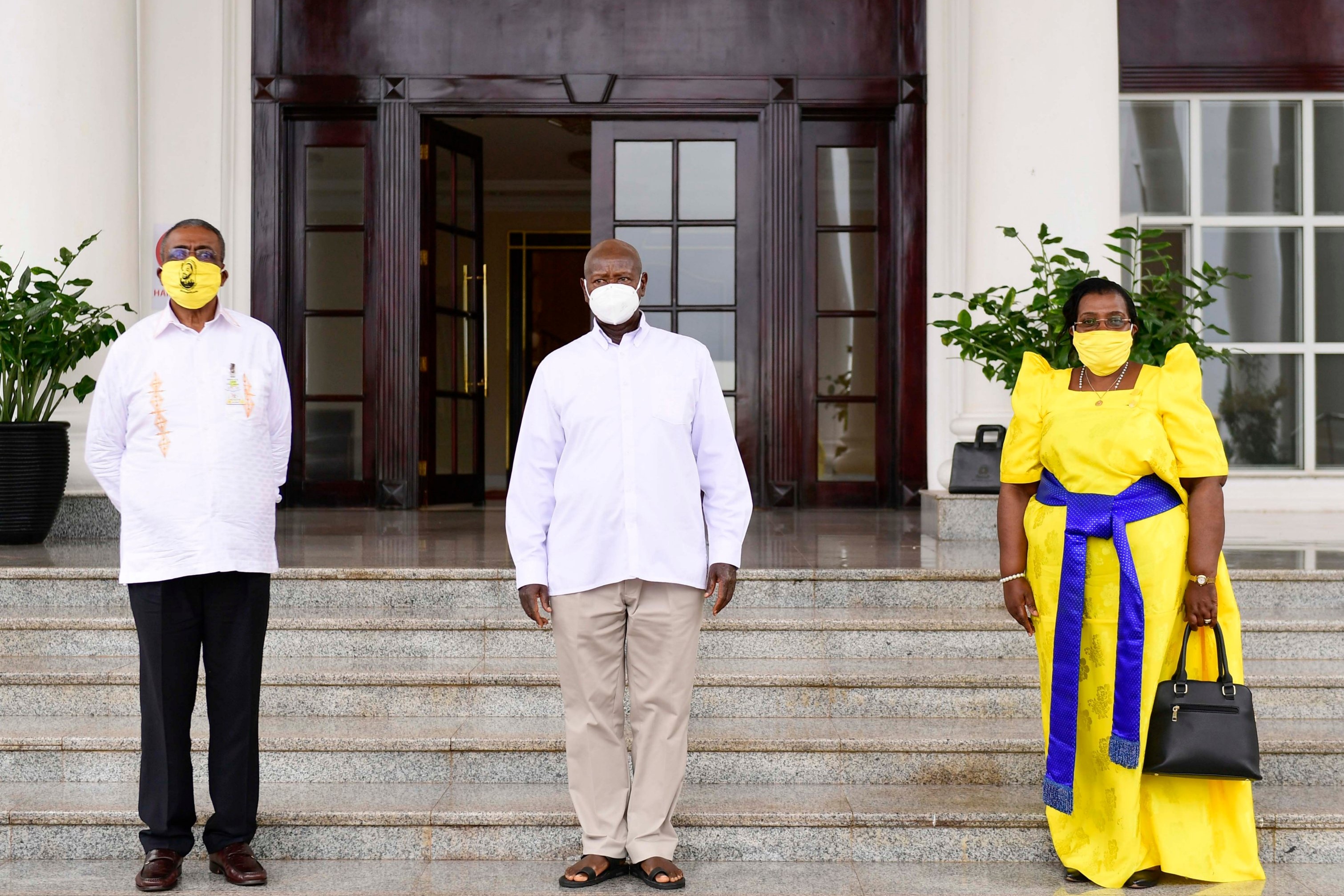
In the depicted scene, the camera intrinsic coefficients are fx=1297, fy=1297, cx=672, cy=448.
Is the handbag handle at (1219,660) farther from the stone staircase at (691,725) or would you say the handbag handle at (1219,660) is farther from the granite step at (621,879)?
the stone staircase at (691,725)

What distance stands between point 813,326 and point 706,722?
15.6 feet

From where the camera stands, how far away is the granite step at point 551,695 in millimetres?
4164

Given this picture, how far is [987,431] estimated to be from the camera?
6.70m

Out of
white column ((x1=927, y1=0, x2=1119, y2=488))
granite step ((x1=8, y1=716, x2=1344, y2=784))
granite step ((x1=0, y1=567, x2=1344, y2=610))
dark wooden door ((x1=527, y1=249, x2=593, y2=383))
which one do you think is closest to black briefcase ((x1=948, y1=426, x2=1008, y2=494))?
white column ((x1=927, y1=0, x2=1119, y2=488))

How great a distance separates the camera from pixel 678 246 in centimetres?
852

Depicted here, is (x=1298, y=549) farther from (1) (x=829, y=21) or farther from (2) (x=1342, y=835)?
(1) (x=829, y=21)

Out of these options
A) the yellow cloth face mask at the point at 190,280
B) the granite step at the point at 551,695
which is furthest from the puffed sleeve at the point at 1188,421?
the yellow cloth face mask at the point at 190,280

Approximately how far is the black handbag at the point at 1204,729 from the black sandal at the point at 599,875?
131cm

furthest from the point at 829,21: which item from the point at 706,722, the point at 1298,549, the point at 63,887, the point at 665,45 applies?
the point at 63,887

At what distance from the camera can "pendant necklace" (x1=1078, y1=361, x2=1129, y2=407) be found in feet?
10.6

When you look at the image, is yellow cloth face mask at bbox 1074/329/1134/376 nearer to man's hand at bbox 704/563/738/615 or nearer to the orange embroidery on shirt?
man's hand at bbox 704/563/738/615

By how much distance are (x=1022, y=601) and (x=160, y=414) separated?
221 cm

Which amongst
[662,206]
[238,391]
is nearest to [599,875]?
[238,391]

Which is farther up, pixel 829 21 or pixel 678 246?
pixel 829 21
